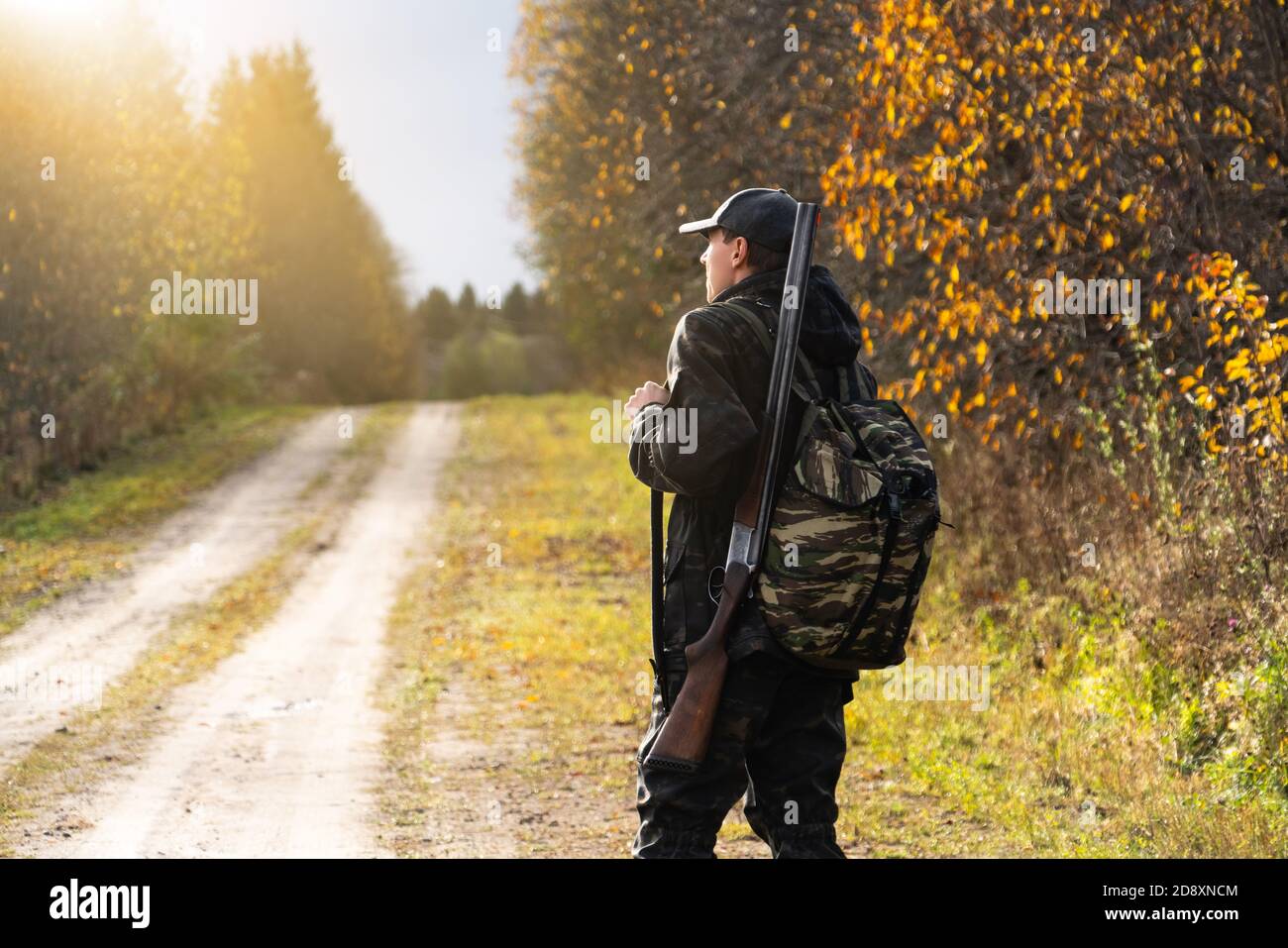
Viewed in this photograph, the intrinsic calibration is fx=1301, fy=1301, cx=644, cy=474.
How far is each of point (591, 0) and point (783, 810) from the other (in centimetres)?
1774

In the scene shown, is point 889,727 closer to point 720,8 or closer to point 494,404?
point 720,8

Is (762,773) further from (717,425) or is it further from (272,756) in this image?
(272,756)

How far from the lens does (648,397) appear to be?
11.6ft

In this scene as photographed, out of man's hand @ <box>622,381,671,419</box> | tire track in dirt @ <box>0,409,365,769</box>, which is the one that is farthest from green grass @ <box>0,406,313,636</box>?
man's hand @ <box>622,381,671,419</box>

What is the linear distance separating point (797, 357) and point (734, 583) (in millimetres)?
653

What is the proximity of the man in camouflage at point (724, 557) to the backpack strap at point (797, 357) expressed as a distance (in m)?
0.02

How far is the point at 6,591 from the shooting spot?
12484 mm

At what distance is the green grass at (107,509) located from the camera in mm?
13156

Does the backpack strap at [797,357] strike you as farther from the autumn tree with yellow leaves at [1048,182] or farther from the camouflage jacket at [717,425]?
the autumn tree with yellow leaves at [1048,182]

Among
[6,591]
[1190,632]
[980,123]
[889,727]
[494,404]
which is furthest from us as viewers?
[494,404]

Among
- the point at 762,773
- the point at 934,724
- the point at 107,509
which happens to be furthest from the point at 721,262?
the point at 107,509

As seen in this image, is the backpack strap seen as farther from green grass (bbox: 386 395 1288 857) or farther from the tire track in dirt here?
the tire track in dirt

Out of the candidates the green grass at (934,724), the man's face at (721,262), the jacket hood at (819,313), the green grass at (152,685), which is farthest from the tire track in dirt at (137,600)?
the jacket hood at (819,313)
